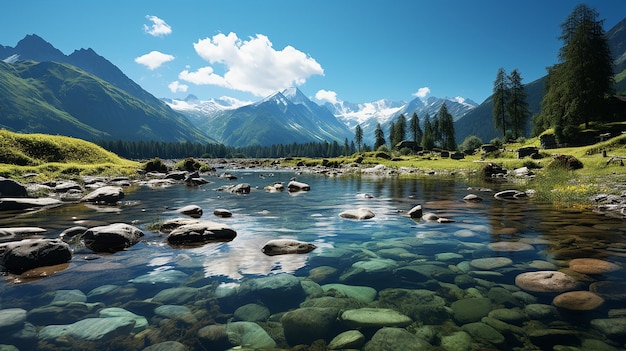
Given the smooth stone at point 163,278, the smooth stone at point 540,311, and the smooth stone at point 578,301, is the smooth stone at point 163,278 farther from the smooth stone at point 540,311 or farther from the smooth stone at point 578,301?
the smooth stone at point 578,301

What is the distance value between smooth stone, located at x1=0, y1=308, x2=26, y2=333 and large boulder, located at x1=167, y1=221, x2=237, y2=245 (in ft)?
16.5

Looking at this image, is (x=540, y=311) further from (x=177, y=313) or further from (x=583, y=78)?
(x=583, y=78)

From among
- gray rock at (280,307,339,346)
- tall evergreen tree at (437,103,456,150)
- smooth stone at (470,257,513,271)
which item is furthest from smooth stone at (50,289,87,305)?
tall evergreen tree at (437,103,456,150)

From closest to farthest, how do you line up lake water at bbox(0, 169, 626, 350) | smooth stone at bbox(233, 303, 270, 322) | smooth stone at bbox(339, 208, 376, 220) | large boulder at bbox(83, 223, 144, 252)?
1. lake water at bbox(0, 169, 626, 350)
2. smooth stone at bbox(233, 303, 270, 322)
3. large boulder at bbox(83, 223, 144, 252)
4. smooth stone at bbox(339, 208, 376, 220)

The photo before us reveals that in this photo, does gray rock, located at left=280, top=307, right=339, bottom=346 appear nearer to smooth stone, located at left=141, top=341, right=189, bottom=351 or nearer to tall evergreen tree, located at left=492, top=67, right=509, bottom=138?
smooth stone, located at left=141, top=341, right=189, bottom=351

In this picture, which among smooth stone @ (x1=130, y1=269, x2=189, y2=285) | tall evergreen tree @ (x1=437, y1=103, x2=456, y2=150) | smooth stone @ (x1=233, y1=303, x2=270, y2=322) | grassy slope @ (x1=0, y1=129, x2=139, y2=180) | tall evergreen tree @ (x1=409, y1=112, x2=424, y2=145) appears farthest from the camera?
tall evergreen tree @ (x1=409, y1=112, x2=424, y2=145)

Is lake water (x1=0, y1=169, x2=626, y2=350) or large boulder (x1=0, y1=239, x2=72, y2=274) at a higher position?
large boulder (x1=0, y1=239, x2=72, y2=274)

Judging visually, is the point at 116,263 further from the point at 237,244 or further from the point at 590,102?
the point at 590,102

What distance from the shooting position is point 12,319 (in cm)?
534

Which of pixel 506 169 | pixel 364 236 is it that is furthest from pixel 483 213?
pixel 506 169

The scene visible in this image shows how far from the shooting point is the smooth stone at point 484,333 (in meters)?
4.69

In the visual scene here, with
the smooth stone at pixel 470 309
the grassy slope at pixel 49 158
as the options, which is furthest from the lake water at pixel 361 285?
the grassy slope at pixel 49 158

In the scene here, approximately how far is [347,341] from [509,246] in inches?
291

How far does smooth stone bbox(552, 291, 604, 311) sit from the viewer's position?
219 inches
